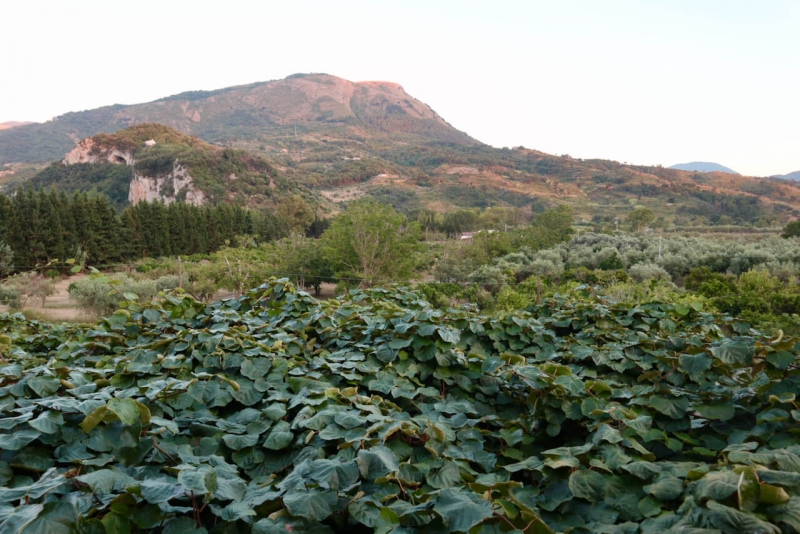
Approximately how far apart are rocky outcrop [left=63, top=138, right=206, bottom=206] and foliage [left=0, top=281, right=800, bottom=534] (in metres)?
65.1

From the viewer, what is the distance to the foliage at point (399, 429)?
1359 millimetres

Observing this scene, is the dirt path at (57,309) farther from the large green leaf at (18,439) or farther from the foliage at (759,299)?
the foliage at (759,299)

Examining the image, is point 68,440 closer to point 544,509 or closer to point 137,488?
point 137,488

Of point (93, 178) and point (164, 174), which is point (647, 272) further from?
point (93, 178)

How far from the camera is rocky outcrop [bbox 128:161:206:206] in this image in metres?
65.3

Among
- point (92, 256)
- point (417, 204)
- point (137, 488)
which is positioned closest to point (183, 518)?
point (137, 488)

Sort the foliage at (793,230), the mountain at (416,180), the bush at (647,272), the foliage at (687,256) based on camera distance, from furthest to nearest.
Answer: the mountain at (416,180)
the foliage at (793,230)
the foliage at (687,256)
the bush at (647,272)

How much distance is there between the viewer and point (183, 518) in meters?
1.40

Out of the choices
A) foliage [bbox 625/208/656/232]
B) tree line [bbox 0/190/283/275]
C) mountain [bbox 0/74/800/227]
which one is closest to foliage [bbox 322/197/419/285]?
tree line [bbox 0/190/283/275]

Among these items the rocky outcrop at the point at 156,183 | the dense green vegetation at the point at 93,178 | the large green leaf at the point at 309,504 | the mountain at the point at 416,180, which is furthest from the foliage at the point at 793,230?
the dense green vegetation at the point at 93,178

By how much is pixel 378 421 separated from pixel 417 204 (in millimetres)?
81853

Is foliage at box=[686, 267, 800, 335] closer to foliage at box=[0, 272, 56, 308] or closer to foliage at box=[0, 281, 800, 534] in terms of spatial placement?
foliage at box=[0, 281, 800, 534]

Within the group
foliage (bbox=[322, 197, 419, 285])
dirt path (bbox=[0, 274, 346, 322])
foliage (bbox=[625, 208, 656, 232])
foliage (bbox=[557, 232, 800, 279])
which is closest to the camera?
dirt path (bbox=[0, 274, 346, 322])

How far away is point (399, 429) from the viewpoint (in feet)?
6.03
